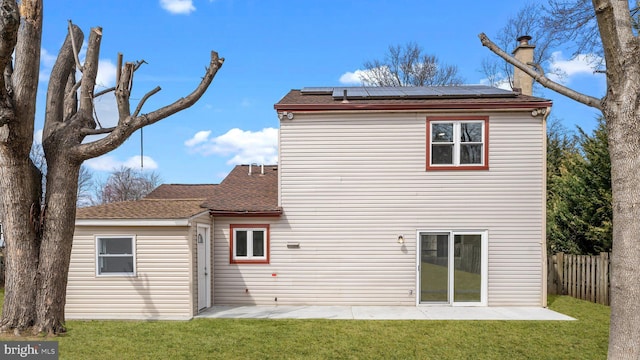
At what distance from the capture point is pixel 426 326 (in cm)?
798

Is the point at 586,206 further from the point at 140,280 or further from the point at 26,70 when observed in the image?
the point at 26,70

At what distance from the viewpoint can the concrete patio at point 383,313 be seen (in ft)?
28.6

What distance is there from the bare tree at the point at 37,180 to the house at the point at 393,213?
3.19m

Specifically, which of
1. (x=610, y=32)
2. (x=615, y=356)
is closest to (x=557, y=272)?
(x=615, y=356)

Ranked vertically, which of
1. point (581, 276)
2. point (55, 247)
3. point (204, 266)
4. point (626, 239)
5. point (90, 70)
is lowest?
point (581, 276)

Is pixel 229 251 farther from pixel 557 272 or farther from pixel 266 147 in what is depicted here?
pixel 266 147

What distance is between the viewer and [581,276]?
10594 millimetres

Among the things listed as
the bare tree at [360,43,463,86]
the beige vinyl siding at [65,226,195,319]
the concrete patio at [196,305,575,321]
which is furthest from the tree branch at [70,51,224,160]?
the bare tree at [360,43,463,86]

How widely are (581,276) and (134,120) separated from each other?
12.1m

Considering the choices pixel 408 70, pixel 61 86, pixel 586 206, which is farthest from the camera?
pixel 408 70

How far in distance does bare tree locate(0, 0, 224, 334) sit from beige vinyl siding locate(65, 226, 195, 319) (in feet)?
7.18

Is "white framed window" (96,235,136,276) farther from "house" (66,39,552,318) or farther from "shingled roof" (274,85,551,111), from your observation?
"shingled roof" (274,85,551,111)

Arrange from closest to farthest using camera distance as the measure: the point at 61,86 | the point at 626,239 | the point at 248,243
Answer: the point at 626,239 → the point at 61,86 → the point at 248,243

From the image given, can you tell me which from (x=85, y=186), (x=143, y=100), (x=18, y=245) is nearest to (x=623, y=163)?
(x=143, y=100)
